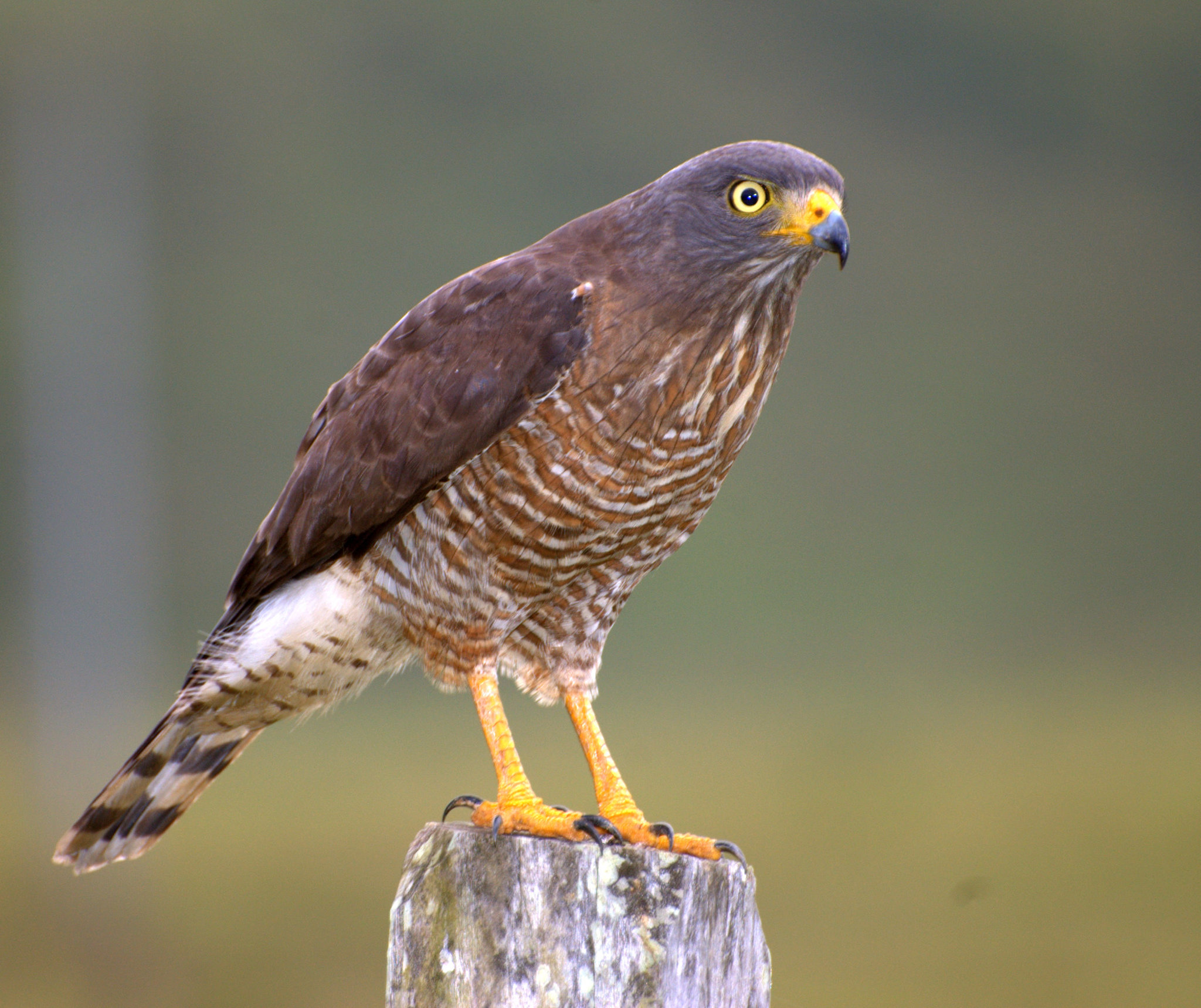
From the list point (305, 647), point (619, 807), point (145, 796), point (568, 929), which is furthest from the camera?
point (145, 796)

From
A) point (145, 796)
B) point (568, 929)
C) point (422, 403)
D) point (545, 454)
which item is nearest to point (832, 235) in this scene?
point (545, 454)

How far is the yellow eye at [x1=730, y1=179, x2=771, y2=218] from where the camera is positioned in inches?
76.2

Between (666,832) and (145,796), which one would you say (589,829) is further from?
(145,796)

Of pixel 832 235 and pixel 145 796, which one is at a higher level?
pixel 832 235

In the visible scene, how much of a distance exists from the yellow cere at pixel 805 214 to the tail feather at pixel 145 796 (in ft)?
4.96

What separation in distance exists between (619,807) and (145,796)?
3.39ft

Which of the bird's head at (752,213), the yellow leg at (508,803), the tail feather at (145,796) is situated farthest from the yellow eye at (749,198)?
the tail feather at (145,796)

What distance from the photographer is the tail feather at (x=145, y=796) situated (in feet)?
8.04

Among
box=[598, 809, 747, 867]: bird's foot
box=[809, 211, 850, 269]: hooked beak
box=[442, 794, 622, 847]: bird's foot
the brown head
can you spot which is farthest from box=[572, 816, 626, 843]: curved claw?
box=[809, 211, 850, 269]: hooked beak

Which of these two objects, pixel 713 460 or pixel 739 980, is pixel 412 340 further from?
pixel 739 980

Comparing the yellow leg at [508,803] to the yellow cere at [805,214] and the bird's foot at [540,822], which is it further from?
the yellow cere at [805,214]

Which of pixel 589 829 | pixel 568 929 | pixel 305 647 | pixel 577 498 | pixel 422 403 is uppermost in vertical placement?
pixel 422 403

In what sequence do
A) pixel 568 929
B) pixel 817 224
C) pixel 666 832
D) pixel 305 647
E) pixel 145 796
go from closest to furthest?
pixel 568 929 → pixel 817 224 → pixel 666 832 → pixel 305 647 → pixel 145 796

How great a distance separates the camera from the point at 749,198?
6.37 feet
